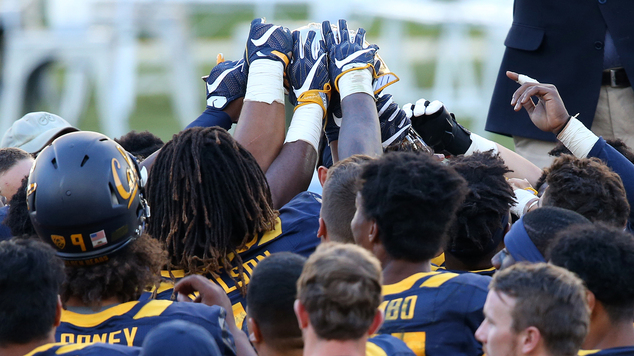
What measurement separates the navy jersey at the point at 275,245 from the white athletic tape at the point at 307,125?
0.87 metres

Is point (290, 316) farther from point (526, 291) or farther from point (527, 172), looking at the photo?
point (527, 172)

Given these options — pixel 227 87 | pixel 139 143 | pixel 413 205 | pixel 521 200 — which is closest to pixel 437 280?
pixel 413 205

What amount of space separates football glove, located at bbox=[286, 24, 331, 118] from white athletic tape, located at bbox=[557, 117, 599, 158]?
146 cm

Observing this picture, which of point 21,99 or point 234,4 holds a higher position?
point 234,4

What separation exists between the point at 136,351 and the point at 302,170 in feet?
6.83

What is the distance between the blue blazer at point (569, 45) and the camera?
15.5ft

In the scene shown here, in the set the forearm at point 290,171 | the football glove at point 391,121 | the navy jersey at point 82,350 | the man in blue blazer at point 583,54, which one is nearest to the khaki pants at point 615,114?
the man in blue blazer at point 583,54

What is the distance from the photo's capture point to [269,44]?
175 inches

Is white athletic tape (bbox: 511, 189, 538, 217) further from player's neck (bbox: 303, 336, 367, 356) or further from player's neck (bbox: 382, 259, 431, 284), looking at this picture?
player's neck (bbox: 303, 336, 367, 356)

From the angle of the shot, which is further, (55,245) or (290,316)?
(55,245)

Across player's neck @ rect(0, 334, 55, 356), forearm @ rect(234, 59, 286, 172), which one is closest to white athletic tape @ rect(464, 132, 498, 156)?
forearm @ rect(234, 59, 286, 172)

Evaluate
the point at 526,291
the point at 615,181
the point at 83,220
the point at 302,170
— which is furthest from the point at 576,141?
the point at 83,220

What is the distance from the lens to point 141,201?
9.58 feet

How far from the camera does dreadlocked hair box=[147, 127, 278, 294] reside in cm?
306
